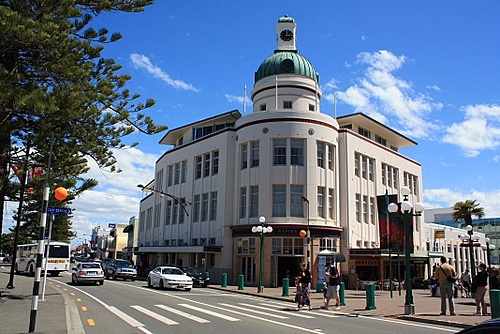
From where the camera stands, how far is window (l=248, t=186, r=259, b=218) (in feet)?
117

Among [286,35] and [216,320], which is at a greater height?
[286,35]

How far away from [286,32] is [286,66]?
256 inches

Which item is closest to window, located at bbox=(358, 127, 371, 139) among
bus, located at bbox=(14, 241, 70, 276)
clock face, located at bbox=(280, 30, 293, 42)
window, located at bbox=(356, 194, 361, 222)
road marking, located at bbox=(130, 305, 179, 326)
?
window, located at bbox=(356, 194, 361, 222)

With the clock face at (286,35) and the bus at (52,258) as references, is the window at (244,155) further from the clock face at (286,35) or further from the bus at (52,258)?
the bus at (52,258)

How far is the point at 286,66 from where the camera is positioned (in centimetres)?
3903

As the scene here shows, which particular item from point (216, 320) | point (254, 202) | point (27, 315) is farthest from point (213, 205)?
point (27, 315)

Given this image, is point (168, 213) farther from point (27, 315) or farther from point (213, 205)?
point (27, 315)

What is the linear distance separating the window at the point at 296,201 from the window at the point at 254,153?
370 centimetres

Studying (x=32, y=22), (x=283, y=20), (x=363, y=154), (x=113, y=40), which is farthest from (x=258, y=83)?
(x=32, y=22)

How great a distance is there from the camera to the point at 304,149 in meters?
35.3

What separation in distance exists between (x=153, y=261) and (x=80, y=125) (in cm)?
3692

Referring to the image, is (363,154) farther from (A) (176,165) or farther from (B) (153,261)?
(B) (153,261)

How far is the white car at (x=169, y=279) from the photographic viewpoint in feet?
84.1

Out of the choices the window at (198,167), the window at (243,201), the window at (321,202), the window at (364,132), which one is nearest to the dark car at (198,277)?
the window at (243,201)
